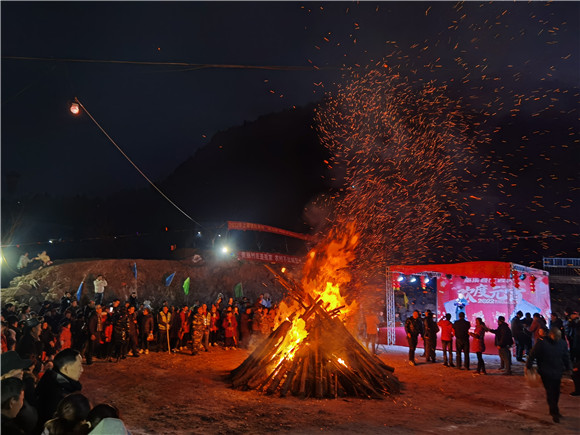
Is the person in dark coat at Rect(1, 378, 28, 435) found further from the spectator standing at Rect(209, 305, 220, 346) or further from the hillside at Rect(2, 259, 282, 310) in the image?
the hillside at Rect(2, 259, 282, 310)

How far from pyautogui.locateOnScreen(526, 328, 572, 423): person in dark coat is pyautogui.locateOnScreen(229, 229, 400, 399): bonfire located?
347 centimetres

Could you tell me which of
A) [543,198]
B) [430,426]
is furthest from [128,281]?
[543,198]

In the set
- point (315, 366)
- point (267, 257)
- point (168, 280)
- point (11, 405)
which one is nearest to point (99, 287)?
point (168, 280)

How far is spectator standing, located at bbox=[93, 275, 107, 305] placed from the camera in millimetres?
21062

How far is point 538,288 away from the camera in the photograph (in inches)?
655

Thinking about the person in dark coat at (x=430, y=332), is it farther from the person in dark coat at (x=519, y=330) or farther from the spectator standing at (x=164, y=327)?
the spectator standing at (x=164, y=327)

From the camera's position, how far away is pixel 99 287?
21.1m

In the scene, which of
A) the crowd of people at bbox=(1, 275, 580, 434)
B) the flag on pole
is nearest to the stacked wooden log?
the crowd of people at bbox=(1, 275, 580, 434)

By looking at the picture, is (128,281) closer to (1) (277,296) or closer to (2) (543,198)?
(1) (277,296)

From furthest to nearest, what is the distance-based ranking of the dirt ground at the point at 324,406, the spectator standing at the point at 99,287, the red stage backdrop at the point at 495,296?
1. the spectator standing at the point at 99,287
2. the red stage backdrop at the point at 495,296
3. the dirt ground at the point at 324,406

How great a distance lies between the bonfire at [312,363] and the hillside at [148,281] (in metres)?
13.6

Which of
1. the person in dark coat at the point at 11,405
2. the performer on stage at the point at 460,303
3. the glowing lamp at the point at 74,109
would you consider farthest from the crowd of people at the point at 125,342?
the glowing lamp at the point at 74,109

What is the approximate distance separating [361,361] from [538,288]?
10.4m

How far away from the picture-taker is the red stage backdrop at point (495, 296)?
16484 mm
